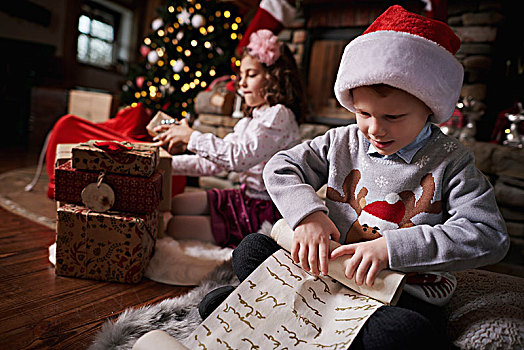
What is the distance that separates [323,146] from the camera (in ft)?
2.72

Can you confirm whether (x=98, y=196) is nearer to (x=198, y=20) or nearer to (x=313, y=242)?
(x=313, y=242)

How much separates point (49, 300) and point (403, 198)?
32.2 inches

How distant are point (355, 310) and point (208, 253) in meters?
0.68

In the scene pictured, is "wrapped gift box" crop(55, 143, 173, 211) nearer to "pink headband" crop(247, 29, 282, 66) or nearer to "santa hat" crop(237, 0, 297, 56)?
"pink headband" crop(247, 29, 282, 66)

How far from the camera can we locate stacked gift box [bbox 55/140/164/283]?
1006 mm

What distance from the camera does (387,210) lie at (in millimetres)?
741

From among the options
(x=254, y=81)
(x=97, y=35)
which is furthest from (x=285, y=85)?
(x=97, y=35)

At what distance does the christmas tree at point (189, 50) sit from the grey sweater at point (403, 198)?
219 cm

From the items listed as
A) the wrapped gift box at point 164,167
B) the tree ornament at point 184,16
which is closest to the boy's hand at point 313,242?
the wrapped gift box at point 164,167

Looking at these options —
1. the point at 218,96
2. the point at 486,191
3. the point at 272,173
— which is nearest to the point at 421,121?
the point at 486,191

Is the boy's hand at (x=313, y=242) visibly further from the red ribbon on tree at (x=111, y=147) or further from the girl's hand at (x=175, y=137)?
the girl's hand at (x=175, y=137)

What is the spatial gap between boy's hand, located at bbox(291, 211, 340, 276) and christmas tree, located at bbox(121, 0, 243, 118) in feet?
7.63

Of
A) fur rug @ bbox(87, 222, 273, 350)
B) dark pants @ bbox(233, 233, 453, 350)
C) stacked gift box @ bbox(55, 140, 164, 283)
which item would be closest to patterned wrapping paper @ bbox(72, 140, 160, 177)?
stacked gift box @ bbox(55, 140, 164, 283)

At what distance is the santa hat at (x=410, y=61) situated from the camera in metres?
0.65
